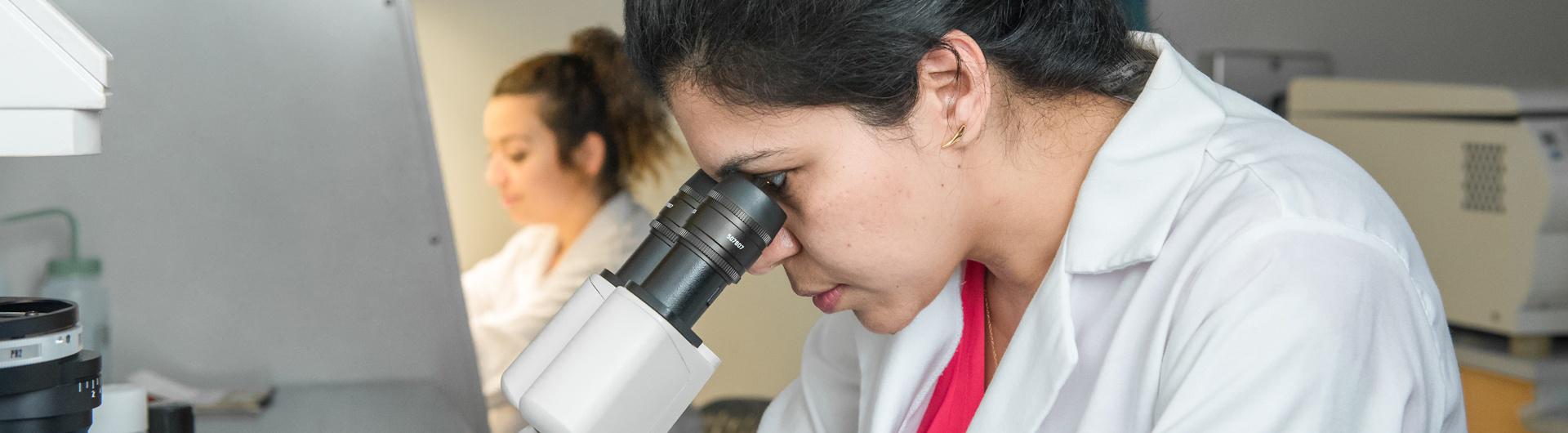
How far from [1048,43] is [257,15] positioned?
0.88 meters

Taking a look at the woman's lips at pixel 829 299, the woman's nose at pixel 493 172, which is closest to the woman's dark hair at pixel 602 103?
the woman's nose at pixel 493 172

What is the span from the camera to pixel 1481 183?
195 centimetres

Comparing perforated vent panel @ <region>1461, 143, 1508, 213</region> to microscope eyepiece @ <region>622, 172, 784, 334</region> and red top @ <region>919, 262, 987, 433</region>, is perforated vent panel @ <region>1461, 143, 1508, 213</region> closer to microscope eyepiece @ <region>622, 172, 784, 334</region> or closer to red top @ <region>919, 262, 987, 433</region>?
red top @ <region>919, 262, 987, 433</region>

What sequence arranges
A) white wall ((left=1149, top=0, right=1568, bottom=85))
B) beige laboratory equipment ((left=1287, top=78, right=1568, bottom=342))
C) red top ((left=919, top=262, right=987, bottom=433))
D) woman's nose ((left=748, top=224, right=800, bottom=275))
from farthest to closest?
white wall ((left=1149, top=0, right=1568, bottom=85))
beige laboratory equipment ((left=1287, top=78, right=1568, bottom=342))
red top ((left=919, top=262, right=987, bottom=433))
woman's nose ((left=748, top=224, right=800, bottom=275))

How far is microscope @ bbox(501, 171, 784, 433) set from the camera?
854 millimetres

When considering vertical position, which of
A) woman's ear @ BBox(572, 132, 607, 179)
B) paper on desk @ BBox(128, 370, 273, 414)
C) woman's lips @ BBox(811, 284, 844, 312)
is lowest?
paper on desk @ BBox(128, 370, 273, 414)

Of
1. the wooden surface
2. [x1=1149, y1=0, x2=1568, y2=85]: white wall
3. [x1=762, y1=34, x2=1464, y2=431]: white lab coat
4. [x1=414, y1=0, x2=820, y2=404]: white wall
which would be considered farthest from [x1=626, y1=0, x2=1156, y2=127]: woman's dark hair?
[x1=1149, y1=0, x2=1568, y2=85]: white wall

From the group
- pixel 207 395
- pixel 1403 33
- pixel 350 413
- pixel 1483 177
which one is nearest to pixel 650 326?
pixel 350 413

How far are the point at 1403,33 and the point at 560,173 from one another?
6.20 feet

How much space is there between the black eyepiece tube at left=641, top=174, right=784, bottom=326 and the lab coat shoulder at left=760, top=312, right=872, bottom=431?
460 millimetres

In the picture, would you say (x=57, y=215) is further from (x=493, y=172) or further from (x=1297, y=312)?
(x=1297, y=312)

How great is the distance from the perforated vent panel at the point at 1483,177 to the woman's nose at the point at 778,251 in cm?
138

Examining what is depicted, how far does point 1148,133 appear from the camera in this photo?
101cm

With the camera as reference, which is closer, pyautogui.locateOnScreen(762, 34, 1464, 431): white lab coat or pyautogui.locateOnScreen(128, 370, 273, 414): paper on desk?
pyautogui.locateOnScreen(762, 34, 1464, 431): white lab coat
